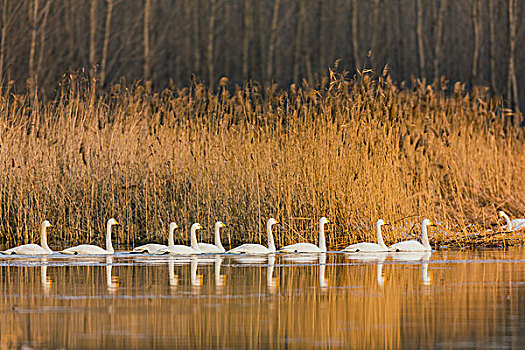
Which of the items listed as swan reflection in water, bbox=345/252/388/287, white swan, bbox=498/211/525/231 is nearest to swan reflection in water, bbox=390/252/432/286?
swan reflection in water, bbox=345/252/388/287

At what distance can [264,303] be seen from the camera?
9664 millimetres

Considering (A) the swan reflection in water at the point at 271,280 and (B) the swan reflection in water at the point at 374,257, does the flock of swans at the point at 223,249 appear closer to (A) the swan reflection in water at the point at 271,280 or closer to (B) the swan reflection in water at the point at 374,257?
(B) the swan reflection in water at the point at 374,257

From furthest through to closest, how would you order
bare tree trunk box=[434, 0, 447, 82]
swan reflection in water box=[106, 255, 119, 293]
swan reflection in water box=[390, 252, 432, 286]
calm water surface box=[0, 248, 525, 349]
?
bare tree trunk box=[434, 0, 447, 82] < swan reflection in water box=[390, 252, 432, 286] < swan reflection in water box=[106, 255, 119, 293] < calm water surface box=[0, 248, 525, 349]

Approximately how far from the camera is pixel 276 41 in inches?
1903

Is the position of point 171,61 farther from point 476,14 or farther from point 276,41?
point 476,14

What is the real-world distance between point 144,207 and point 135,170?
0.65 m

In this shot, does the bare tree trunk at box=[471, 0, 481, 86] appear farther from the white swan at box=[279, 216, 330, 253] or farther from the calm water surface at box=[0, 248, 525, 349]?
the calm water surface at box=[0, 248, 525, 349]

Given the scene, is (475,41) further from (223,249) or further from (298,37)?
(223,249)

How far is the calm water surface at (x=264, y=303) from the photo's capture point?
310 inches

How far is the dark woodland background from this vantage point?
1743 inches

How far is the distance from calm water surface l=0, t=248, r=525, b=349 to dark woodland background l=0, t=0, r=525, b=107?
30.1 metres

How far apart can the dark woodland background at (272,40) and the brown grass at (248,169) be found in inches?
932

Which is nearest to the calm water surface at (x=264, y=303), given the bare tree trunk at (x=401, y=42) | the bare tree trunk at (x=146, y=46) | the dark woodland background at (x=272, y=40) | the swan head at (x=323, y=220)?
the swan head at (x=323, y=220)

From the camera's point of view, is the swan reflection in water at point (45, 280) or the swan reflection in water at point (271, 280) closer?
the swan reflection in water at point (271, 280)
